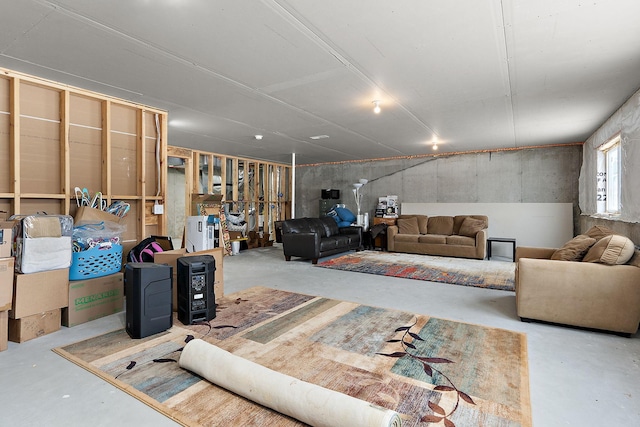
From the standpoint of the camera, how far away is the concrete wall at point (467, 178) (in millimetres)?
6914

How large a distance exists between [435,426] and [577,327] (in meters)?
2.23

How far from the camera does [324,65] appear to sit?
3.04 m

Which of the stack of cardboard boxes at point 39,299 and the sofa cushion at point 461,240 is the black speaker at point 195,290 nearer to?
the stack of cardboard boxes at point 39,299

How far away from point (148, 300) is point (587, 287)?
372 cm

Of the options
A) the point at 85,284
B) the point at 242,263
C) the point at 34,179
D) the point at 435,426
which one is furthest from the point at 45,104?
the point at 435,426

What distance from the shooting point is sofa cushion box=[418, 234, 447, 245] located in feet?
22.5

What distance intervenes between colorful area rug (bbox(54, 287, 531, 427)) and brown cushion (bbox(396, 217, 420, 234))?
179 inches

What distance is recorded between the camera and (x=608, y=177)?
5027 millimetres

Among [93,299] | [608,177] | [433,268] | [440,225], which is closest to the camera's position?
[93,299]

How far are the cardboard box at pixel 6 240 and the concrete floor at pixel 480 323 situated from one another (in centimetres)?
72

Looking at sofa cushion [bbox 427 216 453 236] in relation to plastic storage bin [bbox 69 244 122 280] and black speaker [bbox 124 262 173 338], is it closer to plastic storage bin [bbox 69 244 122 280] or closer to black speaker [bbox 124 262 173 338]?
black speaker [bbox 124 262 173 338]

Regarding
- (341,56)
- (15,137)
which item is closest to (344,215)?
(341,56)

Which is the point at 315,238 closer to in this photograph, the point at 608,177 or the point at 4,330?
the point at 4,330

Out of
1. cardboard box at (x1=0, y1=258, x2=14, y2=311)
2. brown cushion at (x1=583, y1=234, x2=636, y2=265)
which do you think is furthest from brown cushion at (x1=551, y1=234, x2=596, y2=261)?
cardboard box at (x1=0, y1=258, x2=14, y2=311)
